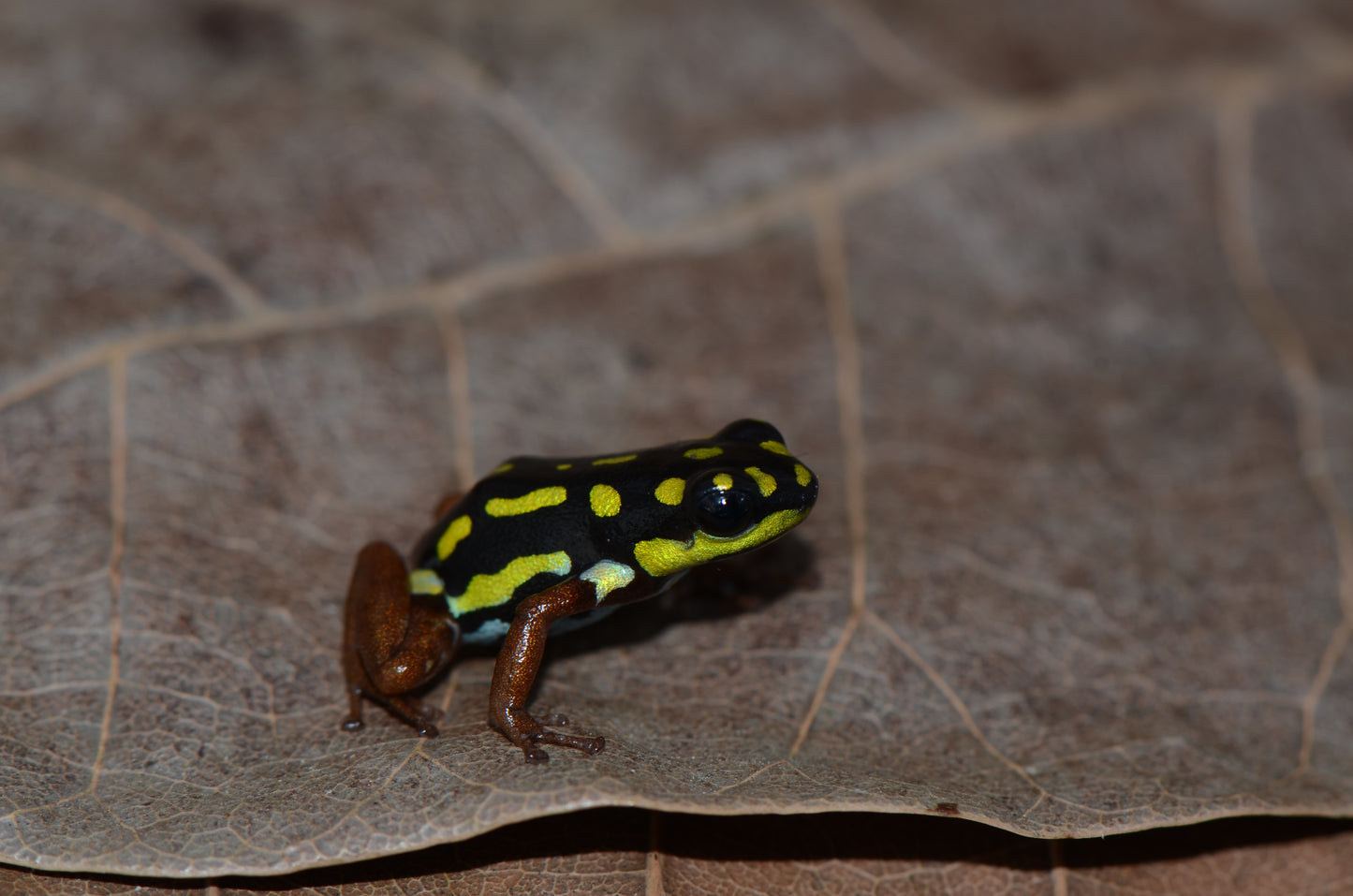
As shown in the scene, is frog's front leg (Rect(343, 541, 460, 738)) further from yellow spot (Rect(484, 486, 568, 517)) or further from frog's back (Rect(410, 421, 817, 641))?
yellow spot (Rect(484, 486, 568, 517))

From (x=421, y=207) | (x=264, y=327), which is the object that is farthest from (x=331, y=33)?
(x=264, y=327)

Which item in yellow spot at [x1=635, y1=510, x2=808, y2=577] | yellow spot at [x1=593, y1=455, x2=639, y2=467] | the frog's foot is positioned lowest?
the frog's foot

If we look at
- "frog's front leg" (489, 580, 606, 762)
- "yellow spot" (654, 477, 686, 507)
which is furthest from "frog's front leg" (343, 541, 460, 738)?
"yellow spot" (654, 477, 686, 507)

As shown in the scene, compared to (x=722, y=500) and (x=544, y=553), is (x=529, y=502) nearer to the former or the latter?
(x=544, y=553)

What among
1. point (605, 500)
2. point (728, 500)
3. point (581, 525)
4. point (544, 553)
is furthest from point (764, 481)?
point (544, 553)

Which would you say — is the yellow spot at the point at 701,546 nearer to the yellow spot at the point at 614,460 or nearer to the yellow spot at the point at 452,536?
the yellow spot at the point at 614,460

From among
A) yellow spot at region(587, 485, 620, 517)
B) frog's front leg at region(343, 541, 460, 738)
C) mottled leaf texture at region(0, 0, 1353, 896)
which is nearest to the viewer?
mottled leaf texture at region(0, 0, 1353, 896)
